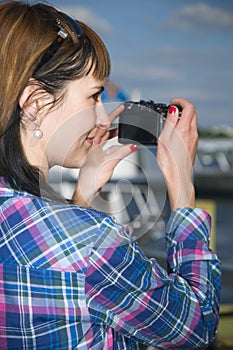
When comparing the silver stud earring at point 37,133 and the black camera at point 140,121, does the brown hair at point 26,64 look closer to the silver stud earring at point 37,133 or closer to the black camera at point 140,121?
the silver stud earring at point 37,133

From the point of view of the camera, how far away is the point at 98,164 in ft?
3.58

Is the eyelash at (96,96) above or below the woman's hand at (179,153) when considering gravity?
above

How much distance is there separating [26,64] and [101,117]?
0.53 ft

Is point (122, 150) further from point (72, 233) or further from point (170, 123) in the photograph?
point (72, 233)

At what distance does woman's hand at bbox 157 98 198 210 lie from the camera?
1021 mm

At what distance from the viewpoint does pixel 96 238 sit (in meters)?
0.91

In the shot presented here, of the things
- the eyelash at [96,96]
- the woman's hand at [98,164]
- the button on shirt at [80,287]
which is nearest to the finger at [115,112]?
the woman's hand at [98,164]

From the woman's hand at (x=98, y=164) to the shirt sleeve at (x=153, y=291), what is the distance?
0.16m

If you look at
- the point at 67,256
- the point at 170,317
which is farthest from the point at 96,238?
the point at 170,317

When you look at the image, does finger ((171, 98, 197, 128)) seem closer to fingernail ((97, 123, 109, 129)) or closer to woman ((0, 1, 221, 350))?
woman ((0, 1, 221, 350))

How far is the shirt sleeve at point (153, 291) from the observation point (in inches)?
35.6

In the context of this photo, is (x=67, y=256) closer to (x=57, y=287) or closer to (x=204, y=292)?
(x=57, y=287)

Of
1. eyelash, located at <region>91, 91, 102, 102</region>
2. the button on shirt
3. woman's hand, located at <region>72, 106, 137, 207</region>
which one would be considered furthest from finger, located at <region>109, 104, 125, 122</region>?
the button on shirt

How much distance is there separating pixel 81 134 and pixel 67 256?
0.66ft
